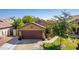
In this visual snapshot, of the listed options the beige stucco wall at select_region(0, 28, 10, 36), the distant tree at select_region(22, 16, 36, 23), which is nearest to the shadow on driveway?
the beige stucco wall at select_region(0, 28, 10, 36)

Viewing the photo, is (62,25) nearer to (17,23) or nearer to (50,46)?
(50,46)

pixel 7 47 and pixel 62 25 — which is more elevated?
pixel 62 25

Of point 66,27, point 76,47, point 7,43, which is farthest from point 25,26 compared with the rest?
point 76,47

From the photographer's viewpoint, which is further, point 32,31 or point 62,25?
point 32,31

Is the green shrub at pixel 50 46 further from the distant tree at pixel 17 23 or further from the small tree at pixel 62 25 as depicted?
the distant tree at pixel 17 23

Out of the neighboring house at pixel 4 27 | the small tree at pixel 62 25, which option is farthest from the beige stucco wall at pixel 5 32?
the small tree at pixel 62 25

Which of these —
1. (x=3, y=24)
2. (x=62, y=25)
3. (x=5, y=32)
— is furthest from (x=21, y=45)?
(x=62, y=25)

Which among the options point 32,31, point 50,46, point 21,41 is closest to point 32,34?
point 32,31

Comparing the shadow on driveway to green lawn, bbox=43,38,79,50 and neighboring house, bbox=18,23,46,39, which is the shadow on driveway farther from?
green lawn, bbox=43,38,79,50

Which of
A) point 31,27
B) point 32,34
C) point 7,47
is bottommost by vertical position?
point 7,47
